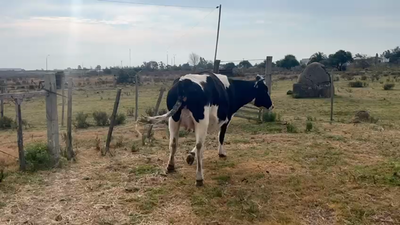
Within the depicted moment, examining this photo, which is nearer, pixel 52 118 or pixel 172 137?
pixel 172 137

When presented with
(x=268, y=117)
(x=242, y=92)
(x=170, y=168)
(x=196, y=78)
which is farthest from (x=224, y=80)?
(x=268, y=117)

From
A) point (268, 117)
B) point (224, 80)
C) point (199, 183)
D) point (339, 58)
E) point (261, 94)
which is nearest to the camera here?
point (199, 183)

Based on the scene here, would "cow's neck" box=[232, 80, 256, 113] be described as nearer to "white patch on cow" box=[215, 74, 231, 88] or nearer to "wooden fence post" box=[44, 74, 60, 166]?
"white patch on cow" box=[215, 74, 231, 88]

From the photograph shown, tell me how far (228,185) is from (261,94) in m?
3.30

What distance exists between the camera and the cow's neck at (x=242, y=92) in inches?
336

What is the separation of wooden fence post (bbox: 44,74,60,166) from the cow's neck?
380 cm

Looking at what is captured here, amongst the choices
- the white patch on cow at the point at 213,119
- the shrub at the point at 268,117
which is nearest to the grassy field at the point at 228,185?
the white patch on cow at the point at 213,119

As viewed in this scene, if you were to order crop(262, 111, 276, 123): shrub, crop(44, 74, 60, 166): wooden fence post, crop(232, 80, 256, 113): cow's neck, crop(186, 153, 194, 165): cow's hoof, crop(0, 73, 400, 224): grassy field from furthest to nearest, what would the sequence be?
1. crop(262, 111, 276, 123): shrub
2. crop(232, 80, 256, 113): cow's neck
3. crop(44, 74, 60, 166): wooden fence post
4. crop(186, 153, 194, 165): cow's hoof
5. crop(0, 73, 400, 224): grassy field

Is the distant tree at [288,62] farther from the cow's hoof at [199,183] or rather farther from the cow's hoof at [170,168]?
the cow's hoof at [199,183]

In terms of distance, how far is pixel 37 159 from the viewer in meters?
7.09

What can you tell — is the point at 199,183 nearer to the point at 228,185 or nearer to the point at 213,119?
the point at 228,185

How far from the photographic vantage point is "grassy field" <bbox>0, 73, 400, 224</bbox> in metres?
5.05

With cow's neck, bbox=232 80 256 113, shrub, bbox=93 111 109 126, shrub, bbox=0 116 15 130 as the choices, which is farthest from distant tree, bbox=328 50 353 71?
cow's neck, bbox=232 80 256 113

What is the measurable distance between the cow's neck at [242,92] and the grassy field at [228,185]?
3.69ft
